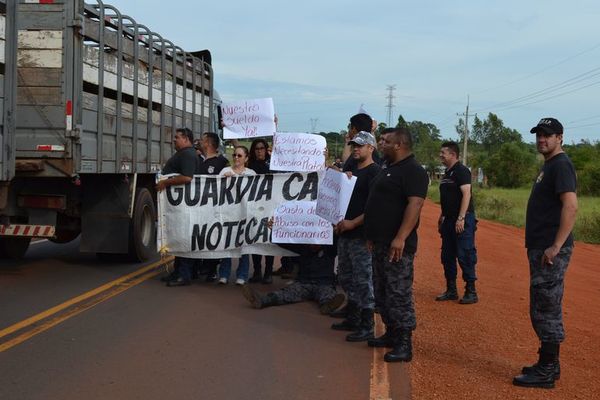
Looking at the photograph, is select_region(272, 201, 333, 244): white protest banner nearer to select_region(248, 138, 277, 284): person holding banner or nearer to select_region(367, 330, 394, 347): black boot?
select_region(248, 138, 277, 284): person holding banner

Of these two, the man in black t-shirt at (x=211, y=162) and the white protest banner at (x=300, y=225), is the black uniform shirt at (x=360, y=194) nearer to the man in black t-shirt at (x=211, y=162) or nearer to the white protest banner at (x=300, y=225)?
the white protest banner at (x=300, y=225)

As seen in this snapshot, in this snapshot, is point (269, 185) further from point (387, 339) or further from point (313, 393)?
point (313, 393)

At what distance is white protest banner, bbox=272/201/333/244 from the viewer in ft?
24.9

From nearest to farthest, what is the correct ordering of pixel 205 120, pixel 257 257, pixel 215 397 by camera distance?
pixel 215 397 < pixel 257 257 < pixel 205 120

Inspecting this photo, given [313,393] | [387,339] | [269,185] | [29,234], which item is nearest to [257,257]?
[269,185]

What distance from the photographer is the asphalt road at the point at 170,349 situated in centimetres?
→ 477

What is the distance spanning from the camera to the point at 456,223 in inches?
315

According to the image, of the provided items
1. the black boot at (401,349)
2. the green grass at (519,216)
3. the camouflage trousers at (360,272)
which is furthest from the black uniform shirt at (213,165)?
the green grass at (519,216)

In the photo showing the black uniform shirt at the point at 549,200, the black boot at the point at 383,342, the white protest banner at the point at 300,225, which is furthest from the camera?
the white protest banner at the point at 300,225

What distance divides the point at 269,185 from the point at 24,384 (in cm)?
446

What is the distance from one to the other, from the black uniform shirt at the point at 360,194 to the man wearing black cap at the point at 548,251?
1.65 m

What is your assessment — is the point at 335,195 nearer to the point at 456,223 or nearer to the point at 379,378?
the point at 379,378

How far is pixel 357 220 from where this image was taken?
624cm

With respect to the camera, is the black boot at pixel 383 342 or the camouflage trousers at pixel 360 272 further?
the camouflage trousers at pixel 360 272
